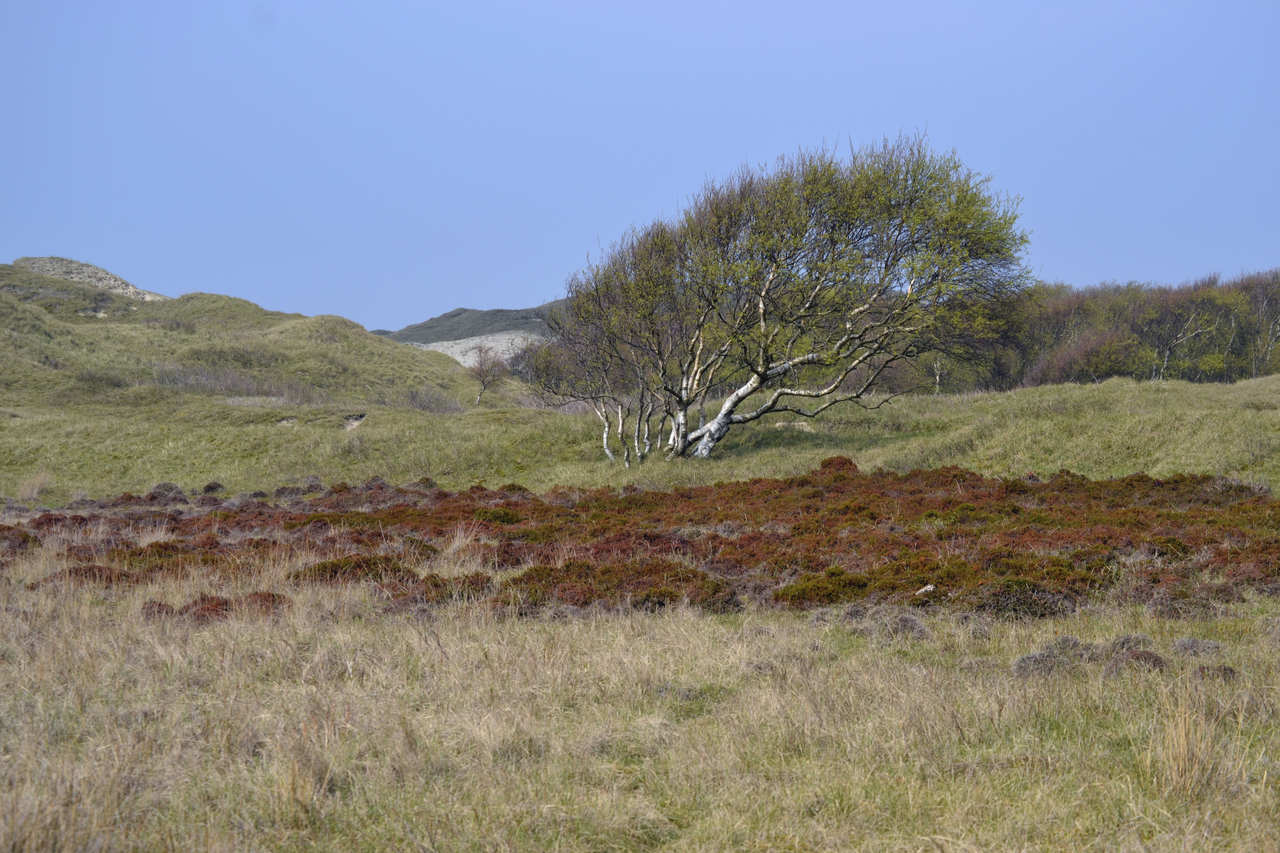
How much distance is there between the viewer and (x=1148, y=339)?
66312 mm

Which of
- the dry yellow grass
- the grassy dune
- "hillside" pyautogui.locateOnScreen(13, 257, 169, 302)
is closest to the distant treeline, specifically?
the grassy dune

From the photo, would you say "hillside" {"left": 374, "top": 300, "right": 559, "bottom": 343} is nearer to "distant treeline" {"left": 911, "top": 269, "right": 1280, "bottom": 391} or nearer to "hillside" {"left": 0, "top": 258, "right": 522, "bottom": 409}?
"hillside" {"left": 0, "top": 258, "right": 522, "bottom": 409}

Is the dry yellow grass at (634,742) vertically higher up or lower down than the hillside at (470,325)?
lower down

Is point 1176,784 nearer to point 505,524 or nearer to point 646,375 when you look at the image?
point 505,524

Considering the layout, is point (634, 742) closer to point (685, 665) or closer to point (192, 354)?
point (685, 665)

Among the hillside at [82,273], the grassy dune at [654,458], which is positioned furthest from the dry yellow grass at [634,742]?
the hillside at [82,273]

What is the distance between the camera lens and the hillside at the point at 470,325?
6147 inches

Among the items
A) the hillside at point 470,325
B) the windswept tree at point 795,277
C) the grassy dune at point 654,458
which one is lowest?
the grassy dune at point 654,458

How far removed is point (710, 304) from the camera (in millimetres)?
25266

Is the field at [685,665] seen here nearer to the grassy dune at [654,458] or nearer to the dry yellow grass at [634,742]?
the dry yellow grass at [634,742]

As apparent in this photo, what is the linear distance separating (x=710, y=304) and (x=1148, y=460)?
13097 millimetres

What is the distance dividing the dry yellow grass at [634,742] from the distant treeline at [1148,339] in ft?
171

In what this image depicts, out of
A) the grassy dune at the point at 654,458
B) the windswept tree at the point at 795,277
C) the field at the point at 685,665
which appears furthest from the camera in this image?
the windswept tree at the point at 795,277

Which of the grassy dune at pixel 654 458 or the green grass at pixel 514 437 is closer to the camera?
the grassy dune at pixel 654 458
